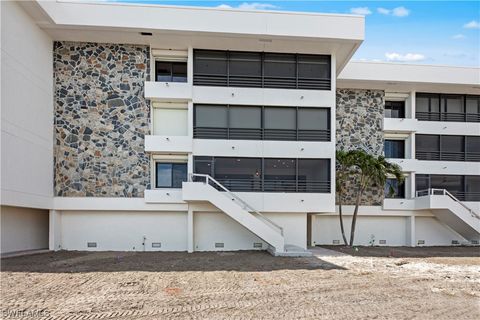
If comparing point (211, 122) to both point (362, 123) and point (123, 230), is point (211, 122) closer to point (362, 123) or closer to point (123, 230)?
point (123, 230)

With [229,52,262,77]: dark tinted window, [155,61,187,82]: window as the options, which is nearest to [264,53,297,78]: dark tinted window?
[229,52,262,77]: dark tinted window

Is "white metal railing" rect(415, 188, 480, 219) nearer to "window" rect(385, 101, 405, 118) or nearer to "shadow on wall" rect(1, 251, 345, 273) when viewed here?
"window" rect(385, 101, 405, 118)

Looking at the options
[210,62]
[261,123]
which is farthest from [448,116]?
[210,62]

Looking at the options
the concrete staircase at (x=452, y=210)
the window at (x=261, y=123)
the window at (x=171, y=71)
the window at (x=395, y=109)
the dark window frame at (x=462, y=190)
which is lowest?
the concrete staircase at (x=452, y=210)

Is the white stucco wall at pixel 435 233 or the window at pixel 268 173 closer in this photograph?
the window at pixel 268 173

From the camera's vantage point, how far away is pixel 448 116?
2111cm

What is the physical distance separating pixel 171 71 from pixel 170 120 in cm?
226

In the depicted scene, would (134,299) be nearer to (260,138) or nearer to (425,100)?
(260,138)

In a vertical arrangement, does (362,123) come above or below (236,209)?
above

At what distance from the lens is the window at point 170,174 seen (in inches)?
659

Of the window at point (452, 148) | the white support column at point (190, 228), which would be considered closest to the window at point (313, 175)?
the white support column at point (190, 228)

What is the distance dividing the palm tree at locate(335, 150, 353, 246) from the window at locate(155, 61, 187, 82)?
323 inches

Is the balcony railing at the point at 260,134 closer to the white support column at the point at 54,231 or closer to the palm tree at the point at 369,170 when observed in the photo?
the palm tree at the point at 369,170

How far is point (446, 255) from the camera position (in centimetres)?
1619
